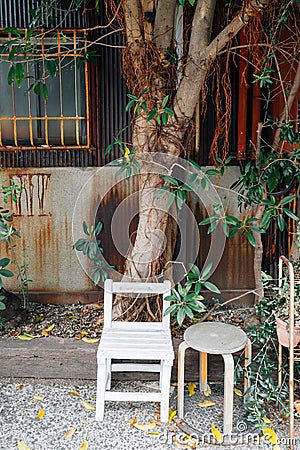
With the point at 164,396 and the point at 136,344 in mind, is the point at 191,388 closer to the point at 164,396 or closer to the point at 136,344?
the point at 164,396

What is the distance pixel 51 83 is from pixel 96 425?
2623mm

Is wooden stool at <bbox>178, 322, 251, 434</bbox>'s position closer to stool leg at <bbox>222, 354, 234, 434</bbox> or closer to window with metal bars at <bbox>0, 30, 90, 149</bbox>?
stool leg at <bbox>222, 354, 234, 434</bbox>

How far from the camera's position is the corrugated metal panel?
13.5ft

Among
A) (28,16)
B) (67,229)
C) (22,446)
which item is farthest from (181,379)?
(28,16)

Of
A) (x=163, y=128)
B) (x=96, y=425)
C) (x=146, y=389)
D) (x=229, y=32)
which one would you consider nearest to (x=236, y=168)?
(x=163, y=128)

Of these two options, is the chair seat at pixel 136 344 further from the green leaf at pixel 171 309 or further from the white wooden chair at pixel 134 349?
the green leaf at pixel 171 309

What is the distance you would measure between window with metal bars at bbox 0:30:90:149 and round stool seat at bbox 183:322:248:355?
72.6 inches

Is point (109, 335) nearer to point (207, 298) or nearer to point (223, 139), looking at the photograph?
point (207, 298)

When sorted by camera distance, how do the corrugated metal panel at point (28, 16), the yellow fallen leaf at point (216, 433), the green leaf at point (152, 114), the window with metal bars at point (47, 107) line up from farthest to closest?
the window with metal bars at point (47, 107), the corrugated metal panel at point (28, 16), the green leaf at point (152, 114), the yellow fallen leaf at point (216, 433)

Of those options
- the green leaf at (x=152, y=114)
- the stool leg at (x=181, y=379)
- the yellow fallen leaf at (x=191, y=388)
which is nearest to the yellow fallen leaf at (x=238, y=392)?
the yellow fallen leaf at (x=191, y=388)

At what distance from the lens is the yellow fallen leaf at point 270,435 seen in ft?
9.72

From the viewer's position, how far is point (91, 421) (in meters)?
3.15

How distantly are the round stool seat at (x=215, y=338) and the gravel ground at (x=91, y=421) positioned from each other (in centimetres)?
47

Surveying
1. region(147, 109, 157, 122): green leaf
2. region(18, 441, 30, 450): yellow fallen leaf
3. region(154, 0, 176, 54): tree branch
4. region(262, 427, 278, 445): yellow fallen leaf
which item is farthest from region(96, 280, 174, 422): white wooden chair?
region(154, 0, 176, 54): tree branch
